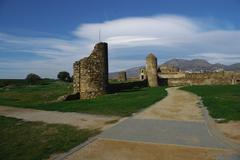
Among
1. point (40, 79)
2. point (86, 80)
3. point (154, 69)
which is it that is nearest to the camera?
point (86, 80)

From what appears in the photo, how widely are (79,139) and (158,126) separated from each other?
121 inches

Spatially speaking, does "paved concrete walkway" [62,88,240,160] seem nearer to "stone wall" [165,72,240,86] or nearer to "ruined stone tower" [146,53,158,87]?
"ruined stone tower" [146,53,158,87]

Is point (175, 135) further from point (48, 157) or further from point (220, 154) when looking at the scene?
point (48, 157)

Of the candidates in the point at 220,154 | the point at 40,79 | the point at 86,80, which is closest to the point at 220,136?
the point at 220,154

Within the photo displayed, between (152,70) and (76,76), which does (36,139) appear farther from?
(152,70)

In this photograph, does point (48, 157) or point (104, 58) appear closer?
point (48, 157)

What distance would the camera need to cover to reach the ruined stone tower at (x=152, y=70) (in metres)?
41.2

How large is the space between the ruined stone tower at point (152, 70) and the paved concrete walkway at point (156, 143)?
96.4 ft

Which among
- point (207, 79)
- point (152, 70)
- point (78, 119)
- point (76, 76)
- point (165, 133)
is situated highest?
point (152, 70)

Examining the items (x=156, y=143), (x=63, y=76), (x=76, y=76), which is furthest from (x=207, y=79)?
(x=156, y=143)

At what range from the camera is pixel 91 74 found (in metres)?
24.1

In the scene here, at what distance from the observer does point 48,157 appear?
7.18m

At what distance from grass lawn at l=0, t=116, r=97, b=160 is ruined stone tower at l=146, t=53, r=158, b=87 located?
1187 inches

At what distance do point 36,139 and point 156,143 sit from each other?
11.9 feet
